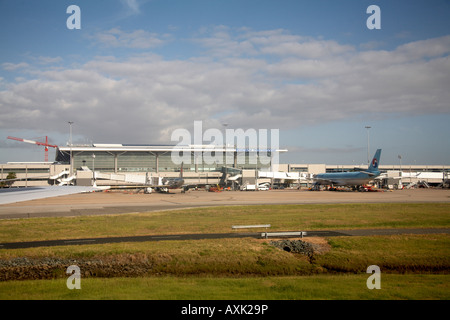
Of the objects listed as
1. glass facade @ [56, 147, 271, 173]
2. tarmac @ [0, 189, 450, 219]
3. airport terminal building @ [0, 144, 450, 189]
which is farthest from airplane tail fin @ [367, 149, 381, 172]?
glass facade @ [56, 147, 271, 173]

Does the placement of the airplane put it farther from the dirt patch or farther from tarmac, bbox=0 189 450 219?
the dirt patch

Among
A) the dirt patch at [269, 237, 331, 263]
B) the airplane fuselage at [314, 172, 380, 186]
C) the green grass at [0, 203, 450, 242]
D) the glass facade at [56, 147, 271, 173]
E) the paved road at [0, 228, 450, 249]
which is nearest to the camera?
the dirt patch at [269, 237, 331, 263]

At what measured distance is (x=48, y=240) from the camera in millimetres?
25562

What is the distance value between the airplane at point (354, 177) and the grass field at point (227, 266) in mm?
65878

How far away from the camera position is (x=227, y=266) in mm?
19672

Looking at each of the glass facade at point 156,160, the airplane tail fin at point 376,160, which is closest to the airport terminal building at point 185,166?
the glass facade at point 156,160

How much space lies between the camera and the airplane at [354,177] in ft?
311

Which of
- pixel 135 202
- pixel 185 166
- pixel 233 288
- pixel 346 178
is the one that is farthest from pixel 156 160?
pixel 233 288

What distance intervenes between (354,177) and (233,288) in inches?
3614

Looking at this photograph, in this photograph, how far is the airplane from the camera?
311 feet

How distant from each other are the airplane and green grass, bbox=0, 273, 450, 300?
8308 cm
